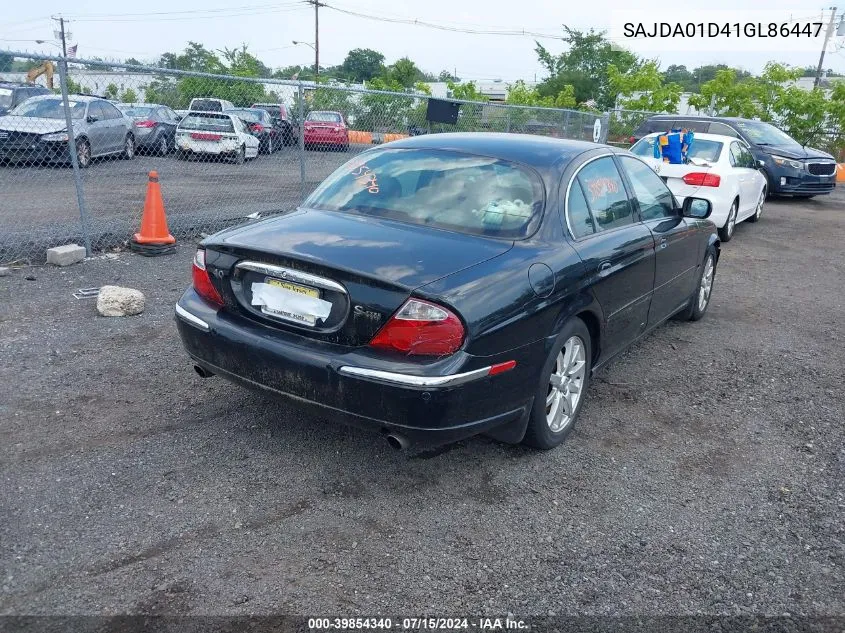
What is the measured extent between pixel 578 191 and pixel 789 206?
13349 mm

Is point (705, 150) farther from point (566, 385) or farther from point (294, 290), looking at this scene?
point (294, 290)

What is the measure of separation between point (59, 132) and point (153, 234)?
289 cm

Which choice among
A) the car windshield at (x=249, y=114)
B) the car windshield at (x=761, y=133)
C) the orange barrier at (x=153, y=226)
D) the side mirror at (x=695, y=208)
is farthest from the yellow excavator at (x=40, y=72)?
the car windshield at (x=761, y=133)

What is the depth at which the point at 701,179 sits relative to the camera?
32.3ft

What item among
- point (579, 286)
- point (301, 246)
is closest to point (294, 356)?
point (301, 246)

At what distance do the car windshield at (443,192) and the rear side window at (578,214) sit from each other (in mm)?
214

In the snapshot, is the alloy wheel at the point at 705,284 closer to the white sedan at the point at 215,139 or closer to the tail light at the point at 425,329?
the tail light at the point at 425,329

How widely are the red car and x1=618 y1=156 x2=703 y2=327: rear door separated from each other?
630cm

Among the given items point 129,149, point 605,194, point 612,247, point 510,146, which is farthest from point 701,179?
point 129,149

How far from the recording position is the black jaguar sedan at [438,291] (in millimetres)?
2979

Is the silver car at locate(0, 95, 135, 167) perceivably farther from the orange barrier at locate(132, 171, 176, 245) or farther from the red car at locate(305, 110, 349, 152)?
the red car at locate(305, 110, 349, 152)

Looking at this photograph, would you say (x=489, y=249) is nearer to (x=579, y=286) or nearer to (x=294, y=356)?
(x=579, y=286)

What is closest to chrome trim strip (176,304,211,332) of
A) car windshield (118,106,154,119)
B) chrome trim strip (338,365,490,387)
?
chrome trim strip (338,365,490,387)

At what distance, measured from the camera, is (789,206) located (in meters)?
15.2
